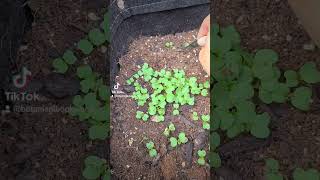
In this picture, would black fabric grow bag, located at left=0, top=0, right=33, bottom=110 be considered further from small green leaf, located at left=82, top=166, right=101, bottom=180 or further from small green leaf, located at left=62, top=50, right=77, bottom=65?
small green leaf, located at left=82, top=166, right=101, bottom=180

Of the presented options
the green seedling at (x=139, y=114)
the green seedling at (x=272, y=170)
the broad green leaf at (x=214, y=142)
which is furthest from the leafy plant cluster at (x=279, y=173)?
the green seedling at (x=139, y=114)

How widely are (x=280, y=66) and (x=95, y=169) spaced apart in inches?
Result: 34.6

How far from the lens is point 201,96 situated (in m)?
2.18

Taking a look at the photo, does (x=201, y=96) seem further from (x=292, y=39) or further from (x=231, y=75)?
(x=292, y=39)

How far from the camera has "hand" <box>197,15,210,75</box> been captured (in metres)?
2.20

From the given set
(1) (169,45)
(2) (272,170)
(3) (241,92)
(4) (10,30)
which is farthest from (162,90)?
(4) (10,30)

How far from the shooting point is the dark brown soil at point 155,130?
2033 millimetres

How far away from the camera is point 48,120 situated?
2080 mm

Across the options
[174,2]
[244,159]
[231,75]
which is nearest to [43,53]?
[174,2]

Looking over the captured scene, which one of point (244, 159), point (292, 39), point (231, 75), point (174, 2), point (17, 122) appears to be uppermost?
point (174, 2)

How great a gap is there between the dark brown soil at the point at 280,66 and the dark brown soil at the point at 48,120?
0.55 metres

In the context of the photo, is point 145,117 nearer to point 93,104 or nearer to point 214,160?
point 93,104

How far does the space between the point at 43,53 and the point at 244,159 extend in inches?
37.1

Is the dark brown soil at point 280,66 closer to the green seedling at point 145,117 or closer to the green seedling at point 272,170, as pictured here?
the green seedling at point 272,170
